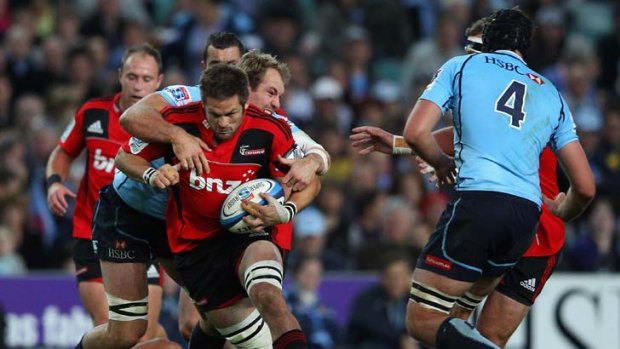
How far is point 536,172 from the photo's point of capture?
830cm

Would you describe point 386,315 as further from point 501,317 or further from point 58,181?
point 501,317

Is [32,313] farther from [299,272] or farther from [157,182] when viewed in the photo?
[157,182]

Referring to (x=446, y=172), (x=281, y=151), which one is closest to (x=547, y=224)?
(x=446, y=172)

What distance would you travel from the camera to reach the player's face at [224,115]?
8.20 meters

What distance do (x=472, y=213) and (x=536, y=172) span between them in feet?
1.71

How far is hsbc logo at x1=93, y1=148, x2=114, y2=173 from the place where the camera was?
1012cm

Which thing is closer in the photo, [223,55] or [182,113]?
[182,113]

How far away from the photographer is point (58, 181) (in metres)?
10.4

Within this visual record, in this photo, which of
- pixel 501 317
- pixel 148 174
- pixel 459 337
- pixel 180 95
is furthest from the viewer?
pixel 501 317

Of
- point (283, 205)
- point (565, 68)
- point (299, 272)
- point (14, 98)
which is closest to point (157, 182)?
point (283, 205)

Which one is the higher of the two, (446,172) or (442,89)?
(442,89)

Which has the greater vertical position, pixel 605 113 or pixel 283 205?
pixel 283 205

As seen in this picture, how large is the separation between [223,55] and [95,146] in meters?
1.31

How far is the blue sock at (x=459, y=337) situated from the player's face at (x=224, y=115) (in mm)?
1731
